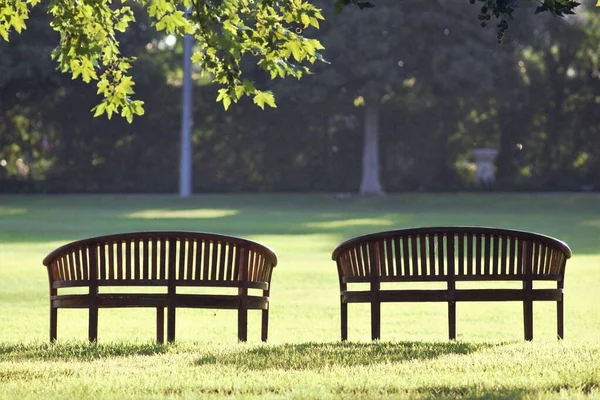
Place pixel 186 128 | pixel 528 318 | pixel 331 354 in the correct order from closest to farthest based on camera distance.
→ pixel 331 354, pixel 528 318, pixel 186 128

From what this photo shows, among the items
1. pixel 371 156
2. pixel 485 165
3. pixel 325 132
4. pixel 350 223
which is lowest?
pixel 350 223

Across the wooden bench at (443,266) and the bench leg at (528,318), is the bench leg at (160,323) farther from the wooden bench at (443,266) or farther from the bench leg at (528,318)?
the bench leg at (528,318)

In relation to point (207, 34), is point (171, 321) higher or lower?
lower

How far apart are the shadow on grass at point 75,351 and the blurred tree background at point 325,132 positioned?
120 ft

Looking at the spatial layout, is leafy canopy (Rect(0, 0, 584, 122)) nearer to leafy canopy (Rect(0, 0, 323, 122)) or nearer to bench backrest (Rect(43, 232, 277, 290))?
leafy canopy (Rect(0, 0, 323, 122))

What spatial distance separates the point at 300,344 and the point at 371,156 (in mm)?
37732

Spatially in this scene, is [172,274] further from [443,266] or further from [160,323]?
[443,266]

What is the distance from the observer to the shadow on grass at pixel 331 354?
844 centimetres

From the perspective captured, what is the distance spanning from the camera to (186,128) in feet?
150

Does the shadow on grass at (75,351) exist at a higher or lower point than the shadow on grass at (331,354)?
lower

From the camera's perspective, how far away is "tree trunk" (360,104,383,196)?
4741cm

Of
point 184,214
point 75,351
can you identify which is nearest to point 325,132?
point 184,214

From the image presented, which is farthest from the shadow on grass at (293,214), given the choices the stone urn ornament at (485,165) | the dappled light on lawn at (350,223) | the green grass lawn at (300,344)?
the stone urn ornament at (485,165)

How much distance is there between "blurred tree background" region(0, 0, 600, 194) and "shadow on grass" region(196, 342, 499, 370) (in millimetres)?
36872
